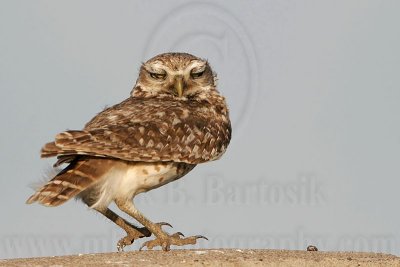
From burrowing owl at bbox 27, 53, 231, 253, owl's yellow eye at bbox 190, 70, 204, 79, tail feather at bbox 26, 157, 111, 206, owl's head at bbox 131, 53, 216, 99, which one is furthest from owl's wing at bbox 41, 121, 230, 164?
owl's yellow eye at bbox 190, 70, 204, 79

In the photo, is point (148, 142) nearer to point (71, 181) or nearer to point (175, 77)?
point (71, 181)

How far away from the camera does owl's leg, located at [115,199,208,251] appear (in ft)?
52.6

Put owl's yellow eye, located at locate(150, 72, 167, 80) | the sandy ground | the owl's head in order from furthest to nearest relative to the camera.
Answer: owl's yellow eye, located at locate(150, 72, 167, 80) → the owl's head → the sandy ground

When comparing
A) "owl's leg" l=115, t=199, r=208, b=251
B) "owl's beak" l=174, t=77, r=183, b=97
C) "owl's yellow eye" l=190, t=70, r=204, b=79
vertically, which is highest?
"owl's yellow eye" l=190, t=70, r=204, b=79

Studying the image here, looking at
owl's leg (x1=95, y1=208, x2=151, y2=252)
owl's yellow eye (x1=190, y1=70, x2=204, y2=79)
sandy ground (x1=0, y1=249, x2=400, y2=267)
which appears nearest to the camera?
sandy ground (x1=0, y1=249, x2=400, y2=267)

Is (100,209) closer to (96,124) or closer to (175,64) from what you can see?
(96,124)

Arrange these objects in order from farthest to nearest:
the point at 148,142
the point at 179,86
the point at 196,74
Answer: the point at 196,74
the point at 179,86
the point at 148,142

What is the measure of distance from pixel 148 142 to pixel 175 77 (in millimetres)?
2422

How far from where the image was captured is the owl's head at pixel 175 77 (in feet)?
59.7

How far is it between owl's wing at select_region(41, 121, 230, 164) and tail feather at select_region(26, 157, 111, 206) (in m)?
0.25

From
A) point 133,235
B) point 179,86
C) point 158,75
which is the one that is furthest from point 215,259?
point 158,75

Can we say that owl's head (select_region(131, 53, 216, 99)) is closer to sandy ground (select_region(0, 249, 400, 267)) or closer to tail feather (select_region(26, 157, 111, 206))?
tail feather (select_region(26, 157, 111, 206))

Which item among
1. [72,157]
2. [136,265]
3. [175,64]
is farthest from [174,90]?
[136,265]

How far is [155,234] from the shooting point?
16203 mm
